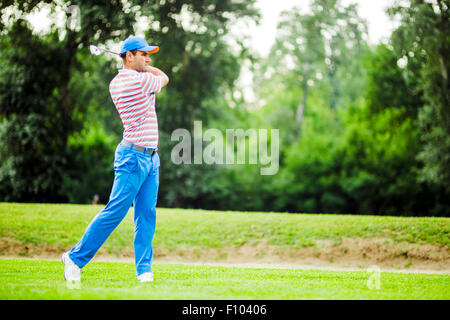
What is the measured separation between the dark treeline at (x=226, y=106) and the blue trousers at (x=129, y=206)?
16.1 m

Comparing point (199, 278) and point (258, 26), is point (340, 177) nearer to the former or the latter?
point (258, 26)

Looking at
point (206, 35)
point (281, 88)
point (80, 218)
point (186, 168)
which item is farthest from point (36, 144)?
point (281, 88)

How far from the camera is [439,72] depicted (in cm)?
2206

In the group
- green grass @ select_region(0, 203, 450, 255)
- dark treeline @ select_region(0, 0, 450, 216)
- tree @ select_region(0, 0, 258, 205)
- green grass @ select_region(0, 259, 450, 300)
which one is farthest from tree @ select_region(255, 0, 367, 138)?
green grass @ select_region(0, 259, 450, 300)

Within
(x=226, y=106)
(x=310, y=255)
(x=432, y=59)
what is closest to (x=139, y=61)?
(x=310, y=255)

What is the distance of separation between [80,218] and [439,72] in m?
16.6

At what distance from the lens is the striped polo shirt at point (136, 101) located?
5789 mm

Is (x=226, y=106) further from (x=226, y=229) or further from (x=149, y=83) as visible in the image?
(x=149, y=83)

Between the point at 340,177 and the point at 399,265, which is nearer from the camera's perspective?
the point at 399,265

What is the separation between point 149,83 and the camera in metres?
5.80

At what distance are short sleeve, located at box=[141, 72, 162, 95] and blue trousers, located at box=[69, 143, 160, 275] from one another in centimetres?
68

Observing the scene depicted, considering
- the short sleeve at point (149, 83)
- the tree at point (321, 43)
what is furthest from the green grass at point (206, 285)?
the tree at point (321, 43)

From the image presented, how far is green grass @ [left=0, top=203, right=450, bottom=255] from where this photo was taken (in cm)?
1077

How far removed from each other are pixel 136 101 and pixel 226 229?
6.24m
